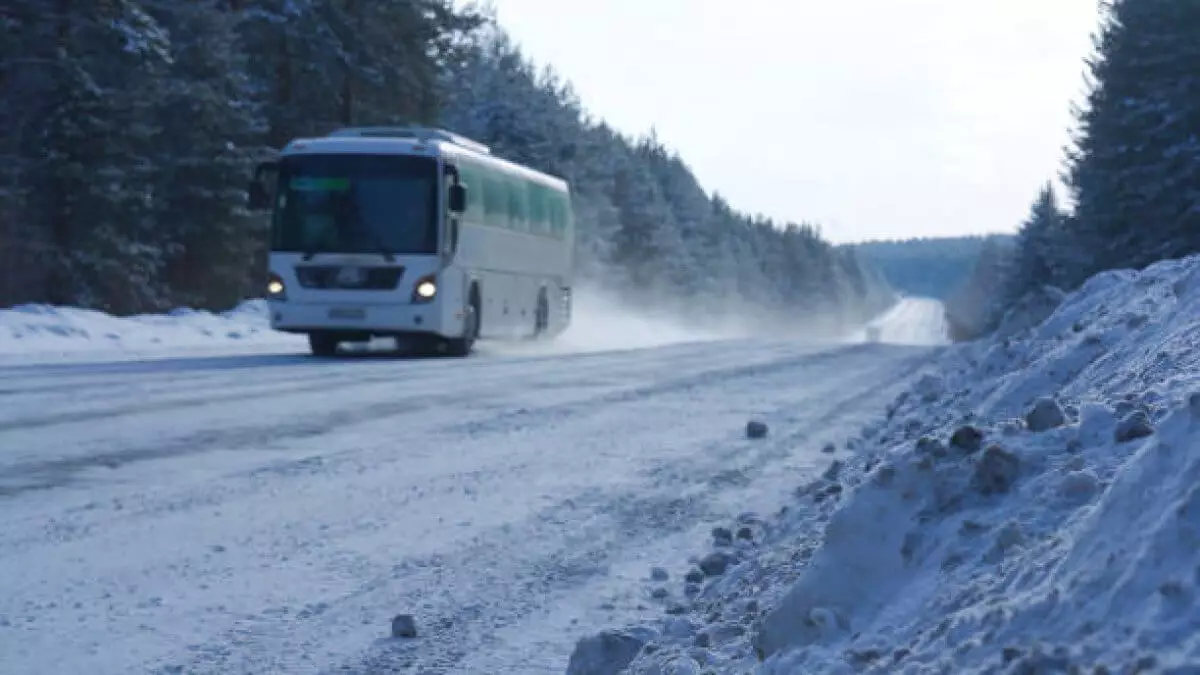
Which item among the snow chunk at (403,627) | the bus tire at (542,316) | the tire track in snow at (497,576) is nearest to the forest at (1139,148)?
the bus tire at (542,316)

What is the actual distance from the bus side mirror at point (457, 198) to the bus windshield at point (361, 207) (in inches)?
13.0

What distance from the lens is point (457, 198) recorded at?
856 inches

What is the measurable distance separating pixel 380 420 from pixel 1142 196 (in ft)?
86.1

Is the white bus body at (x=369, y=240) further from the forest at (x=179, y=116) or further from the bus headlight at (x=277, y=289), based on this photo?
the forest at (x=179, y=116)

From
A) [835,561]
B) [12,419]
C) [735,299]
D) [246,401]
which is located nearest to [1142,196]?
[246,401]

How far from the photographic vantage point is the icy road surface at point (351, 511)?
4535 mm

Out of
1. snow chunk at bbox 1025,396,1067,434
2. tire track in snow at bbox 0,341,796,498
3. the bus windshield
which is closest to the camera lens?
snow chunk at bbox 1025,396,1067,434

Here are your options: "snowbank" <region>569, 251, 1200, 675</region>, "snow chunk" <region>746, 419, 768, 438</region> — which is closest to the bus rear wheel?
"snow chunk" <region>746, 419, 768, 438</region>

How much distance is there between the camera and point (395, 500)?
718 centimetres

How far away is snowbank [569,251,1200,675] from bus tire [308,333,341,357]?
1716 centimetres

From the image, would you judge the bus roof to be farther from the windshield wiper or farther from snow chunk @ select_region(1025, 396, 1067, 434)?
snow chunk @ select_region(1025, 396, 1067, 434)

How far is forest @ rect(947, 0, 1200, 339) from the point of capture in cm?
3181

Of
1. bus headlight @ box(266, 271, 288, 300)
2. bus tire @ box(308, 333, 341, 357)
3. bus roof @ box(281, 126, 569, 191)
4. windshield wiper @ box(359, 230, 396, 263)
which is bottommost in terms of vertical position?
bus tire @ box(308, 333, 341, 357)

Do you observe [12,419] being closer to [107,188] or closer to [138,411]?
[138,411]
